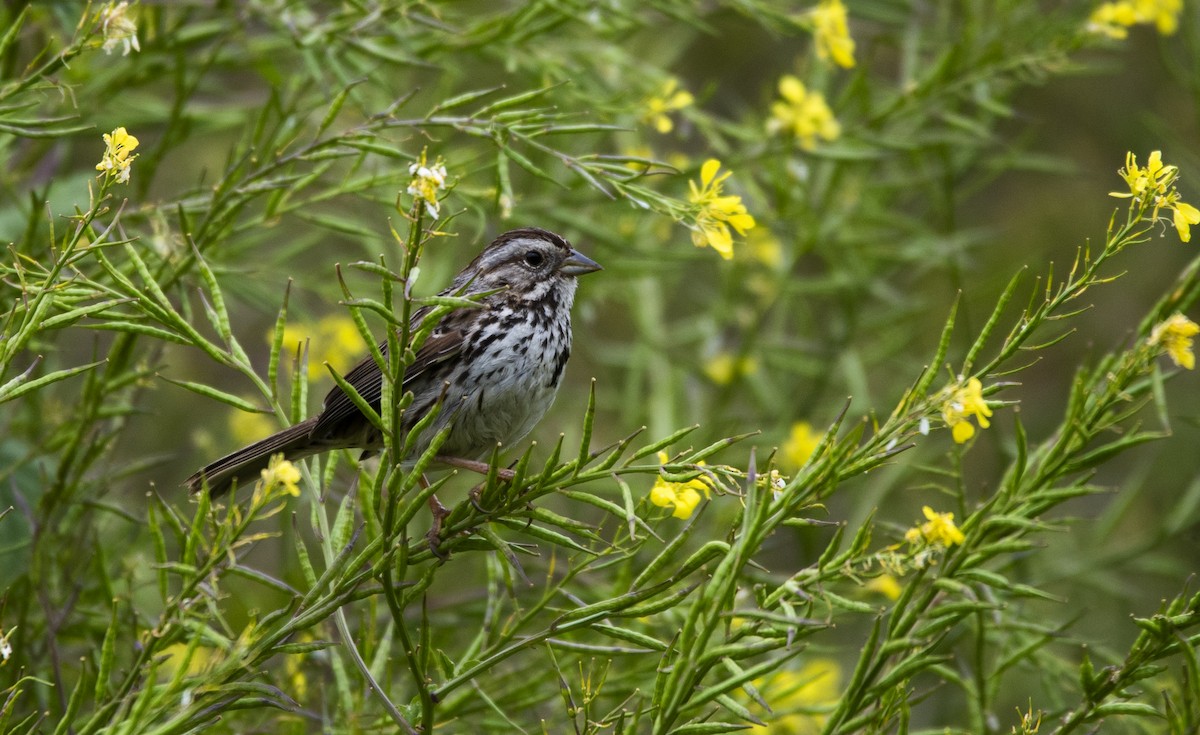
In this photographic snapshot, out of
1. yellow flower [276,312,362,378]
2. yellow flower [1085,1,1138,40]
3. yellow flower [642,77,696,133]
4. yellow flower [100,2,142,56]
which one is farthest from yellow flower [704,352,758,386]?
yellow flower [100,2,142,56]

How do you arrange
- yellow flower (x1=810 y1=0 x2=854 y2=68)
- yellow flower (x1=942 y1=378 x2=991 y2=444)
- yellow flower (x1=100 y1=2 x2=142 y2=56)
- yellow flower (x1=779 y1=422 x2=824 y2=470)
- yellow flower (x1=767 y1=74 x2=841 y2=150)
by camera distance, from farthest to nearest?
yellow flower (x1=779 y1=422 x2=824 y2=470) < yellow flower (x1=767 y1=74 x2=841 y2=150) < yellow flower (x1=810 y1=0 x2=854 y2=68) < yellow flower (x1=100 y1=2 x2=142 y2=56) < yellow flower (x1=942 y1=378 x2=991 y2=444)

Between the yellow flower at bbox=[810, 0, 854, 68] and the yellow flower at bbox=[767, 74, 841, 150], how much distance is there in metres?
0.22

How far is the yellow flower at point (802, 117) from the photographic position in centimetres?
451

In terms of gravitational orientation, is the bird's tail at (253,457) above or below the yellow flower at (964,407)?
below

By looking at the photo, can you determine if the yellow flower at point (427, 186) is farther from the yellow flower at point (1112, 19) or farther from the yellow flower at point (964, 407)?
the yellow flower at point (1112, 19)

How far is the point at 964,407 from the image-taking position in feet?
7.14

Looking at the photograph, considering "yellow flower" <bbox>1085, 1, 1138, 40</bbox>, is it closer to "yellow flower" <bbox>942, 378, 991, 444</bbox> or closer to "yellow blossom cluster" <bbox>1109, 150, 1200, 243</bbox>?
"yellow blossom cluster" <bbox>1109, 150, 1200, 243</bbox>

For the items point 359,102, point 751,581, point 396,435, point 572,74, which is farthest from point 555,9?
point 396,435

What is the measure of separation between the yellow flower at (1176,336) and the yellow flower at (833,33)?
2.13 metres

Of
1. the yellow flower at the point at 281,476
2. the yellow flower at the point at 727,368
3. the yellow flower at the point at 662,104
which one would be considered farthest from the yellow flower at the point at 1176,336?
the yellow flower at the point at 727,368

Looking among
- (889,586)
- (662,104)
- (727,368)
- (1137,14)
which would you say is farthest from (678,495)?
(727,368)

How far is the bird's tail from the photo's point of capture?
337 centimetres

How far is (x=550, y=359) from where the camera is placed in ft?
12.4

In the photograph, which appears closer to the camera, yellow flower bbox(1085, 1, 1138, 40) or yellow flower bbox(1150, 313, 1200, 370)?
yellow flower bbox(1150, 313, 1200, 370)
